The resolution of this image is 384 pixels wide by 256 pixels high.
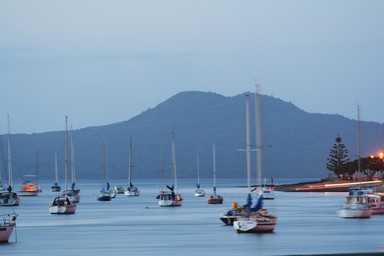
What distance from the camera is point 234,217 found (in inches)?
2913

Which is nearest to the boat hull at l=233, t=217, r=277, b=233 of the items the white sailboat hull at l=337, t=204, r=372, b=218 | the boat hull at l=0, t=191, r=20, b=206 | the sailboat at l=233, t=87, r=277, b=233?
the sailboat at l=233, t=87, r=277, b=233

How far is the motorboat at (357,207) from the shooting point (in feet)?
273

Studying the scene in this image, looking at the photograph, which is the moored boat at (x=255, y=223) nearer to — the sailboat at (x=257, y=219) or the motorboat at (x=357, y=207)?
the sailboat at (x=257, y=219)

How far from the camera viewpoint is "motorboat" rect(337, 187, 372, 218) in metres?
83.2

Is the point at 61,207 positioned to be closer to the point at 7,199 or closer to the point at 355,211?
the point at 7,199

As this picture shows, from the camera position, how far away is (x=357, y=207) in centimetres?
8356

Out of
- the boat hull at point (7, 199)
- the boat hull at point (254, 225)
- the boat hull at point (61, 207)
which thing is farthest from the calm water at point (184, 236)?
the boat hull at point (7, 199)

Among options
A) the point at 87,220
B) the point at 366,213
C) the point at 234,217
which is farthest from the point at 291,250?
the point at 87,220

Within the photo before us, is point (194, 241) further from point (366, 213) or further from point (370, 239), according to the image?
point (366, 213)

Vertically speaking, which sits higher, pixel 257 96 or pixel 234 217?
pixel 257 96

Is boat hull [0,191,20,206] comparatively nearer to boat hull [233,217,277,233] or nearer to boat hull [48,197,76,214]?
boat hull [48,197,76,214]

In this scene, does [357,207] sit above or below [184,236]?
above

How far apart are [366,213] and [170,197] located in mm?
40538

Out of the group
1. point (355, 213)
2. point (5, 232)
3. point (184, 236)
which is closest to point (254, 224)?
point (184, 236)
